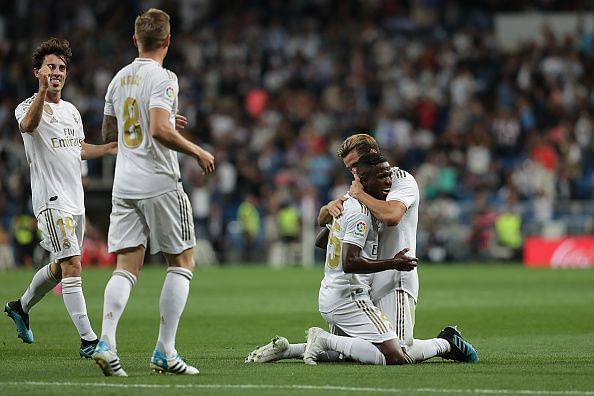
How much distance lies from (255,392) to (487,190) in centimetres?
2418

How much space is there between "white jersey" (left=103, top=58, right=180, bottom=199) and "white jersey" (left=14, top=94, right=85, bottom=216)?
1.86 m

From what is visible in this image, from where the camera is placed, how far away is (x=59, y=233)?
10180mm

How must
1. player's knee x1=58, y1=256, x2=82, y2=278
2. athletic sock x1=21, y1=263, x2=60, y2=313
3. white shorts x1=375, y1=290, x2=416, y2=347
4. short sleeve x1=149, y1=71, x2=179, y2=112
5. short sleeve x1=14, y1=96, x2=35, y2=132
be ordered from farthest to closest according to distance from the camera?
athletic sock x1=21, y1=263, x2=60, y2=313, short sleeve x1=14, y1=96, x2=35, y2=132, player's knee x1=58, y1=256, x2=82, y2=278, white shorts x1=375, y1=290, x2=416, y2=347, short sleeve x1=149, y1=71, x2=179, y2=112

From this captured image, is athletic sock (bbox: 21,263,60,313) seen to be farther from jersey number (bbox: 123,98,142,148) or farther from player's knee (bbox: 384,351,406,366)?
player's knee (bbox: 384,351,406,366)

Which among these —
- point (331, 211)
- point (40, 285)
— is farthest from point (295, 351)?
point (40, 285)

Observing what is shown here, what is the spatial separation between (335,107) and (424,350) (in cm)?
2379

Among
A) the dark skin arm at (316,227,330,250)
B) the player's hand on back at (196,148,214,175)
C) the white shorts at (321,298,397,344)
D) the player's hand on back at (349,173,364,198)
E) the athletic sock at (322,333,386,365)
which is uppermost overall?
the player's hand on back at (196,148,214,175)

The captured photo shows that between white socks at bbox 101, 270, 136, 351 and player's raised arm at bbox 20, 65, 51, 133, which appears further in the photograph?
player's raised arm at bbox 20, 65, 51, 133

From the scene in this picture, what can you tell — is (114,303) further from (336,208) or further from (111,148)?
(336,208)

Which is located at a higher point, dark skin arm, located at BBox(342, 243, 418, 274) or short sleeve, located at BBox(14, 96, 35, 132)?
short sleeve, located at BBox(14, 96, 35, 132)

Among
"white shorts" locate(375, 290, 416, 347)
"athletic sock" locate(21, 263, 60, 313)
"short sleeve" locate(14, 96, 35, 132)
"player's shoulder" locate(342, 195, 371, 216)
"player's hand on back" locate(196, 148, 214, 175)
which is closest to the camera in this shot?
"player's hand on back" locate(196, 148, 214, 175)

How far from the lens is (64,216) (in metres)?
10.3

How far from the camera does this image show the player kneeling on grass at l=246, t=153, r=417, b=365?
370 inches

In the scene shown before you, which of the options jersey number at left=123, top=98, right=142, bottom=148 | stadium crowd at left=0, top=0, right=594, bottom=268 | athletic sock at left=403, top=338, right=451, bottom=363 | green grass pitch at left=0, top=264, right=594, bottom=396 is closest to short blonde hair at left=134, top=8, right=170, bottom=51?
jersey number at left=123, top=98, right=142, bottom=148
